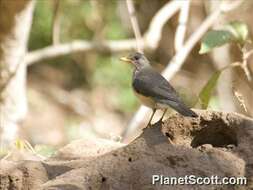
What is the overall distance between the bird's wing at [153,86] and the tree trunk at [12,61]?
2431 millimetres

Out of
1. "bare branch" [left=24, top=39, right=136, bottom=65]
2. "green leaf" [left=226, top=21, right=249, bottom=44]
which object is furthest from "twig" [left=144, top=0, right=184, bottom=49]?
"green leaf" [left=226, top=21, right=249, bottom=44]

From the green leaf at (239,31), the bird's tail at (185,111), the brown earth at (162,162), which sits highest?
the green leaf at (239,31)

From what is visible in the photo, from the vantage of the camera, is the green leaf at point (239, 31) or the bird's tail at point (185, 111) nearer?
the bird's tail at point (185, 111)

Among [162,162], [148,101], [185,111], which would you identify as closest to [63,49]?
[148,101]

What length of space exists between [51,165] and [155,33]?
3.85 meters

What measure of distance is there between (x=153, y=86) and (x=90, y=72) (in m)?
8.02

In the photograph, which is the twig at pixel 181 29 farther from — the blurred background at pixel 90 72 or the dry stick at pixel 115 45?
the blurred background at pixel 90 72

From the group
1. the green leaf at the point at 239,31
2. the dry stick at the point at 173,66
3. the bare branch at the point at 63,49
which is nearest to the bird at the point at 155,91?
the green leaf at the point at 239,31

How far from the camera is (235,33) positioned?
5.57 meters

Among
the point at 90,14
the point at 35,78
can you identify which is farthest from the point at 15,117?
the point at 35,78

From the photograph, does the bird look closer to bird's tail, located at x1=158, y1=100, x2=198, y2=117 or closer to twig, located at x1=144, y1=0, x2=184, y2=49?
bird's tail, located at x1=158, y1=100, x2=198, y2=117

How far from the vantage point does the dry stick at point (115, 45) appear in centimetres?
760

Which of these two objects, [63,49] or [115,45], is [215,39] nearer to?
[63,49]

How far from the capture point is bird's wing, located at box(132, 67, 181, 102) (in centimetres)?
450
